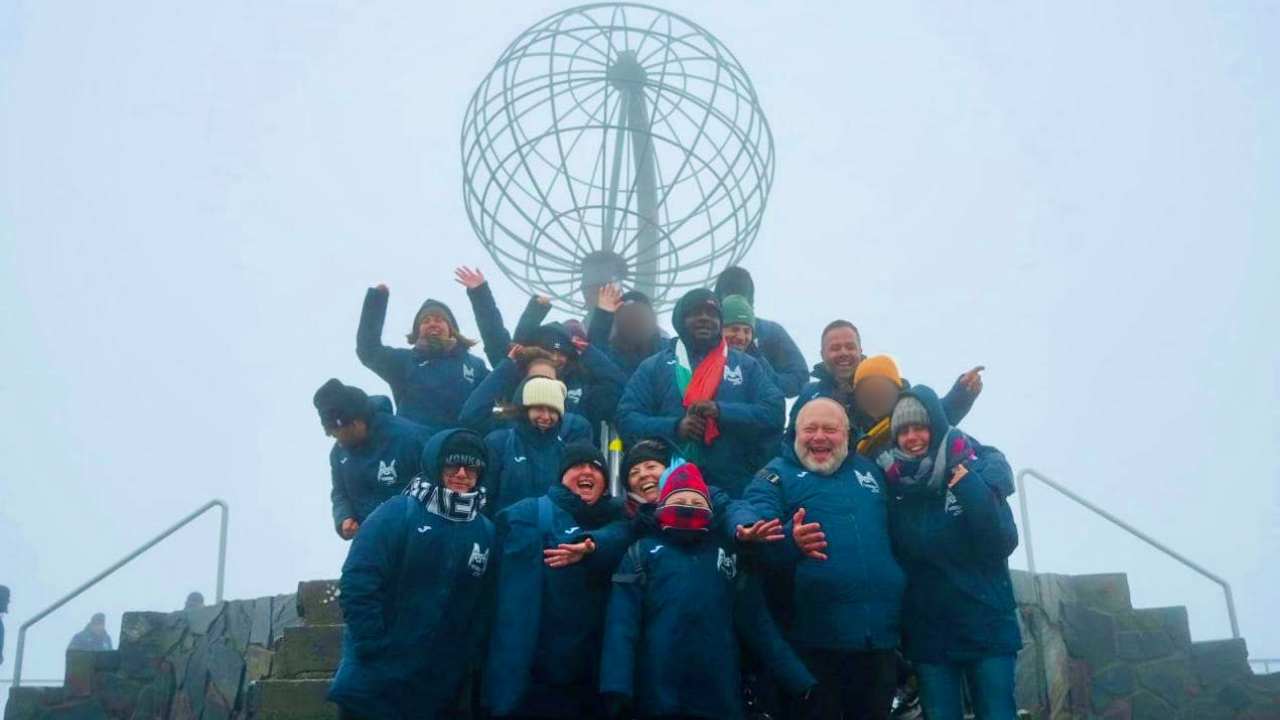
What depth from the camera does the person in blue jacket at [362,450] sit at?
5270 millimetres

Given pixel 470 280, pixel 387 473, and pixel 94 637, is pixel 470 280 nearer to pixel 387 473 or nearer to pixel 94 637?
pixel 387 473

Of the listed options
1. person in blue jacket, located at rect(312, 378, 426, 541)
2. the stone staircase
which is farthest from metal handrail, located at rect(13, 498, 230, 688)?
person in blue jacket, located at rect(312, 378, 426, 541)

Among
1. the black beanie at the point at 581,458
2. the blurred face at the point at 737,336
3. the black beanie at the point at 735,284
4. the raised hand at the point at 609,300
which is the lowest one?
the black beanie at the point at 581,458

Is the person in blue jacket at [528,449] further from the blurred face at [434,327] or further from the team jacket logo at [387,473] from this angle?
the blurred face at [434,327]

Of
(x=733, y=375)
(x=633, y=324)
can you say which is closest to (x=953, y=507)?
(x=733, y=375)

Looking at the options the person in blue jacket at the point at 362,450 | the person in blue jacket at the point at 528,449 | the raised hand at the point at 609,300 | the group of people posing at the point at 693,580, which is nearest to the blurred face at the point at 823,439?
the group of people posing at the point at 693,580

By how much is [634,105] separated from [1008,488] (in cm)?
655

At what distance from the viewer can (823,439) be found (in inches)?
170

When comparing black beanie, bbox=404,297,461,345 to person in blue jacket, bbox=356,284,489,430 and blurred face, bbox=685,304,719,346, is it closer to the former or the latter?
person in blue jacket, bbox=356,284,489,430

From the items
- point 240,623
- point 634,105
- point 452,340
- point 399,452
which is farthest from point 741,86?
point 240,623

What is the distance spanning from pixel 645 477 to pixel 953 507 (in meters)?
1.28

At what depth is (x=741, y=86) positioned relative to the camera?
9.49 metres

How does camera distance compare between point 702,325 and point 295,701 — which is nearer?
point 295,701

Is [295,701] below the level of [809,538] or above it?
below
